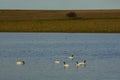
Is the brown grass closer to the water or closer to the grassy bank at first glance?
the grassy bank

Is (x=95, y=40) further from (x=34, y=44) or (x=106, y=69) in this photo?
(x=106, y=69)

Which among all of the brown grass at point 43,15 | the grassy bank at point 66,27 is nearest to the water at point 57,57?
the grassy bank at point 66,27

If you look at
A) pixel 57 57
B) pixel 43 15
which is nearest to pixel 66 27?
pixel 57 57

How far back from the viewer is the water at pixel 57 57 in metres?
28.2

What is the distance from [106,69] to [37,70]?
125 inches

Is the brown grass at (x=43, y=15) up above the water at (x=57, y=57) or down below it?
above

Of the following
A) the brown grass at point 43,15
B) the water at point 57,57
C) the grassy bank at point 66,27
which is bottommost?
the water at point 57,57

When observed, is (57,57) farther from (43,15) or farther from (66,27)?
(43,15)

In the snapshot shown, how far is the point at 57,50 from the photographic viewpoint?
41156mm

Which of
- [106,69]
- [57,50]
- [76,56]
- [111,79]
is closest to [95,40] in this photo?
[57,50]

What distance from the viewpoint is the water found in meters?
28.2

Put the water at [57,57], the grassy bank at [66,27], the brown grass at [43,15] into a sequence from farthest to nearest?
the brown grass at [43,15] < the grassy bank at [66,27] < the water at [57,57]

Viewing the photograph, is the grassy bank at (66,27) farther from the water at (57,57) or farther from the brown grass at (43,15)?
the brown grass at (43,15)

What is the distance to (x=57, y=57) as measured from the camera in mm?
36531
